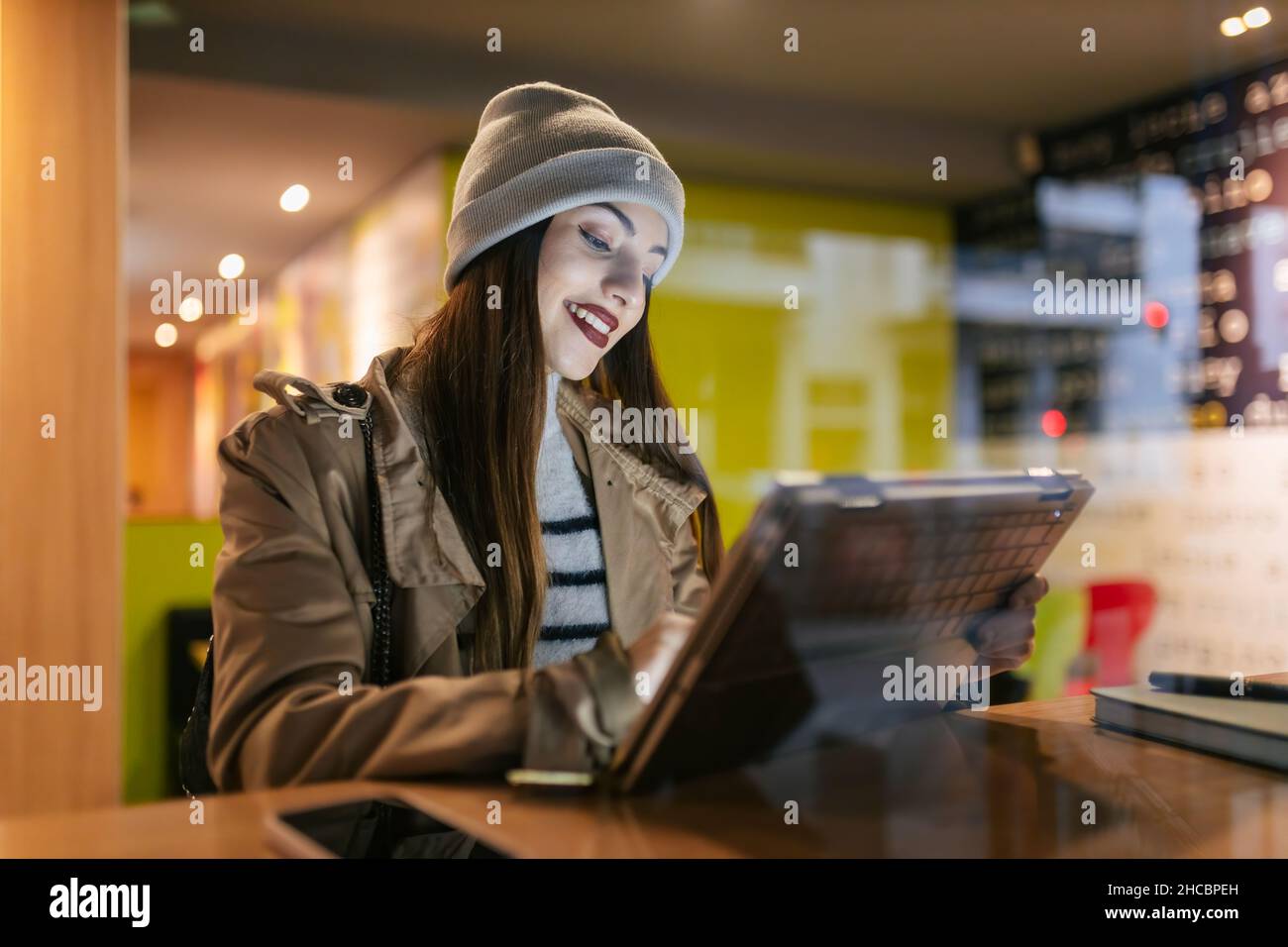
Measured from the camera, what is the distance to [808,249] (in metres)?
2.09

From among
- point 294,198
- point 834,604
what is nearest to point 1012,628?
point 834,604

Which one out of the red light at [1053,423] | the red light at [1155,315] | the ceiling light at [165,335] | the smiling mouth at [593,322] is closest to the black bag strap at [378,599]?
the smiling mouth at [593,322]

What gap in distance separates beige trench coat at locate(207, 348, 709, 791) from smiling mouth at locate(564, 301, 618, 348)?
12cm

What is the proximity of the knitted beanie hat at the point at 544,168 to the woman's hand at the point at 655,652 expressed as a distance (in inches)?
20.1

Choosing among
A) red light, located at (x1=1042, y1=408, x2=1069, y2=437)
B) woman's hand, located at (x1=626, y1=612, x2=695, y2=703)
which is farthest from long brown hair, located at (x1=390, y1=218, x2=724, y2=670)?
red light, located at (x1=1042, y1=408, x2=1069, y2=437)

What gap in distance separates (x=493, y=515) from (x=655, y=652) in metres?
0.38

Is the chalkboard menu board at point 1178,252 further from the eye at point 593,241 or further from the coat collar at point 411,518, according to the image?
the coat collar at point 411,518

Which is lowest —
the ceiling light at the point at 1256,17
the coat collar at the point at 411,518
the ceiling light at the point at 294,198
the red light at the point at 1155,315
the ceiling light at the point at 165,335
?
the coat collar at the point at 411,518

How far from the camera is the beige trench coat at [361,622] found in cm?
65

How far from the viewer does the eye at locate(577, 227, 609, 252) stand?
1050 millimetres

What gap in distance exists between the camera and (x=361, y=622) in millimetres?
870

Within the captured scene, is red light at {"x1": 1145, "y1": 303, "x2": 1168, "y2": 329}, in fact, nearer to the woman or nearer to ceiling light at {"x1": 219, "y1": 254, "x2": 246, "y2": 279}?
the woman

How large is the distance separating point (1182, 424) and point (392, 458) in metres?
2.09

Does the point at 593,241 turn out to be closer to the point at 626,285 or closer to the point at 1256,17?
the point at 626,285
